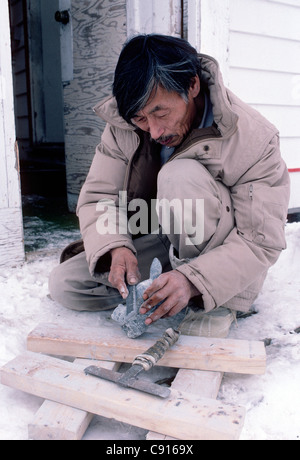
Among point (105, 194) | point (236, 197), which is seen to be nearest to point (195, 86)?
point (236, 197)

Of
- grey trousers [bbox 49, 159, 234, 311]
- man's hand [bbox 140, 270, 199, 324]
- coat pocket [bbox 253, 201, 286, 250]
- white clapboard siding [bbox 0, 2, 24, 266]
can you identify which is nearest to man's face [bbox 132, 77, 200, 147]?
grey trousers [bbox 49, 159, 234, 311]

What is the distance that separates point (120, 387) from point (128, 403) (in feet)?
0.29

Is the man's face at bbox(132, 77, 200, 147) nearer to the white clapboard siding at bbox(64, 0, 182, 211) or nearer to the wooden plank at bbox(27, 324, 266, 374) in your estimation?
the wooden plank at bbox(27, 324, 266, 374)

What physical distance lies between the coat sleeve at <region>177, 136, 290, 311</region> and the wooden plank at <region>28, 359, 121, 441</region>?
536 millimetres

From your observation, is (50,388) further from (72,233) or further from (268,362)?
(72,233)

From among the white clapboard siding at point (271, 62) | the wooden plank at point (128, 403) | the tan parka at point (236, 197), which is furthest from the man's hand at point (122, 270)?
the white clapboard siding at point (271, 62)

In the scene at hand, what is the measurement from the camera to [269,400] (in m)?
1.36

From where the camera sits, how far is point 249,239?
1.62 m

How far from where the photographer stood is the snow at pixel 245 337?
1.25 metres
